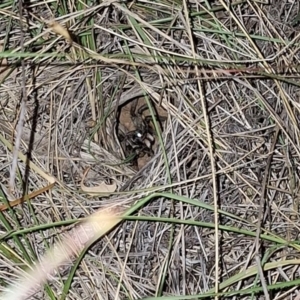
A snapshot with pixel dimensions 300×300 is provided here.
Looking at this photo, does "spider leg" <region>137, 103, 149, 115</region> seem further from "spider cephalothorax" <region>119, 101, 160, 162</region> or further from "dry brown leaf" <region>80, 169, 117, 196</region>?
"dry brown leaf" <region>80, 169, 117, 196</region>

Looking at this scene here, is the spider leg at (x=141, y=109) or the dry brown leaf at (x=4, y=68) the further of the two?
the spider leg at (x=141, y=109)

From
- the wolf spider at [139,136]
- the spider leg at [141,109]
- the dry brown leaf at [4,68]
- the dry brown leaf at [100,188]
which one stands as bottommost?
the dry brown leaf at [100,188]

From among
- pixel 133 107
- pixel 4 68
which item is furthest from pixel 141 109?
pixel 4 68

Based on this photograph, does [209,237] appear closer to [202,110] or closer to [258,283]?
[258,283]

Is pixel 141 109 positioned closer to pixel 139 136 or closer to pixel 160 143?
pixel 139 136

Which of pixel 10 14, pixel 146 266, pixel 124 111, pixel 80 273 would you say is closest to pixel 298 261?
pixel 146 266

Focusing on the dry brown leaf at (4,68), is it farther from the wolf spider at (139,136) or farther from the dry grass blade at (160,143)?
the wolf spider at (139,136)

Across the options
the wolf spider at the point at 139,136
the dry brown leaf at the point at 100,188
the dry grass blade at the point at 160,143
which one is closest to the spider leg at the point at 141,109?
the wolf spider at the point at 139,136

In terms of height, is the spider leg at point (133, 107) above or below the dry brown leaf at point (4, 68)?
below
